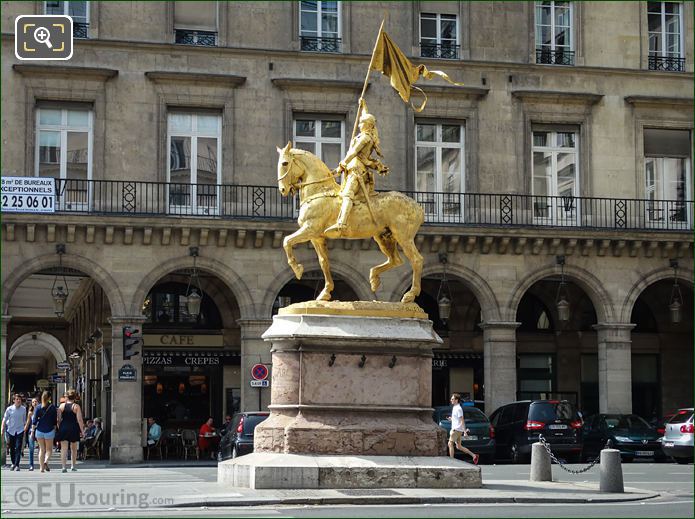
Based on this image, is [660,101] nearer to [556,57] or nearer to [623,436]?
[556,57]

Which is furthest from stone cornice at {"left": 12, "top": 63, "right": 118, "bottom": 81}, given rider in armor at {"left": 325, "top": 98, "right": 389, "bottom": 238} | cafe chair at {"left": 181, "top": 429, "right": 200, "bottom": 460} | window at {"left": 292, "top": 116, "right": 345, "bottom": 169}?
rider in armor at {"left": 325, "top": 98, "right": 389, "bottom": 238}

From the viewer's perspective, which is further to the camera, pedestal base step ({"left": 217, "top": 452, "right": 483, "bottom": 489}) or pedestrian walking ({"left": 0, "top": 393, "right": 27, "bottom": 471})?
pedestrian walking ({"left": 0, "top": 393, "right": 27, "bottom": 471})

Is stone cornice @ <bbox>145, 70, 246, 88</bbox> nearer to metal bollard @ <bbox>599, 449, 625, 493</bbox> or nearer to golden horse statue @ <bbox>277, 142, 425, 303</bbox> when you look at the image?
golden horse statue @ <bbox>277, 142, 425, 303</bbox>

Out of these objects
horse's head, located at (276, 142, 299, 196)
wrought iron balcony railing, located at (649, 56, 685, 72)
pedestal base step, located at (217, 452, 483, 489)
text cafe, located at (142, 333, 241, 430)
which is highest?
wrought iron balcony railing, located at (649, 56, 685, 72)

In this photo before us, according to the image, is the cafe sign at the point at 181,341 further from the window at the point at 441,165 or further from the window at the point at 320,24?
the window at the point at 320,24

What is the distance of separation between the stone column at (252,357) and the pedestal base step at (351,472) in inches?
613

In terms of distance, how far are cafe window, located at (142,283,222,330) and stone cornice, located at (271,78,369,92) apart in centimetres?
721

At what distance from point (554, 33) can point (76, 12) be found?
1368 cm

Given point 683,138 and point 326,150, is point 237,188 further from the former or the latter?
point 683,138

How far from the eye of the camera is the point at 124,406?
35.0m

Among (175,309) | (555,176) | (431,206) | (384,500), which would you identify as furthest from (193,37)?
(384,500)

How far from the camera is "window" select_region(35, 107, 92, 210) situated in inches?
1406

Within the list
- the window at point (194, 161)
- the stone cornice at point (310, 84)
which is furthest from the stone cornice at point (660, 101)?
the window at point (194, 161)

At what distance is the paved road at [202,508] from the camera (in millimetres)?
16594
